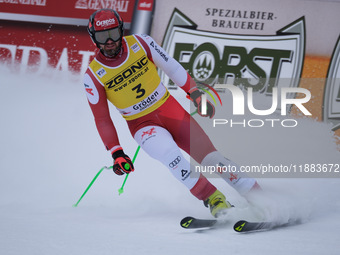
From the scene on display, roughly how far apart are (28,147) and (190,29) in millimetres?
2301

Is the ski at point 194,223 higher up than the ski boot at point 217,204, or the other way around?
the ski boot at point 217,204

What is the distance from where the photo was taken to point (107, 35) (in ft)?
11.8

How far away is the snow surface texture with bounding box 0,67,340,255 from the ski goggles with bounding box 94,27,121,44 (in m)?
1.28

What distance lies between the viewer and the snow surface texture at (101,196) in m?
2.98

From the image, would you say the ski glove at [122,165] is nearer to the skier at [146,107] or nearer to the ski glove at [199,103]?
the skier at [146,107]

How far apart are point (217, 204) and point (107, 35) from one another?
1381 mm

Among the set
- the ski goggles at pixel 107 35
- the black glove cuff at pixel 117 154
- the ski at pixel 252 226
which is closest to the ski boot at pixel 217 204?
the ski at pixel 252 226

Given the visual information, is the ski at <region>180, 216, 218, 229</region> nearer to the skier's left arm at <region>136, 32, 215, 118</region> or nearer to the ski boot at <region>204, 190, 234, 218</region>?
the ski boot at <region>204, 190, 234, 218</region>

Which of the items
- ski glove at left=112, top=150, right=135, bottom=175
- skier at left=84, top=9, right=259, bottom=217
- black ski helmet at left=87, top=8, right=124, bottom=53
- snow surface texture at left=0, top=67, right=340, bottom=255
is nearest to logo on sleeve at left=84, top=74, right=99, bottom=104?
skier at left=84, top=9, right=259, bottom=217

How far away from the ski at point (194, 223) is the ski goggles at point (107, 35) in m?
1.32

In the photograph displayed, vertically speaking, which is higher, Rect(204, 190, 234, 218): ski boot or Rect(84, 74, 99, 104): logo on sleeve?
Rect(84, 74, 99, 104): logo on sleeve

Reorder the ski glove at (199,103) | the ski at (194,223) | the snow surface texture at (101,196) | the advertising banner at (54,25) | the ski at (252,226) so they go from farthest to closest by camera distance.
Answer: the advertising banner at (54,25)
the ski glove at (199,103)
the ski at (194,223)
the ski at (252,226)
the snow surface texture at (101,196)

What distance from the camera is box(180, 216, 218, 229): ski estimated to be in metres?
3.36

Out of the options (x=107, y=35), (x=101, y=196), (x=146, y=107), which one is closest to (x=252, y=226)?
(x=146, y=107)
